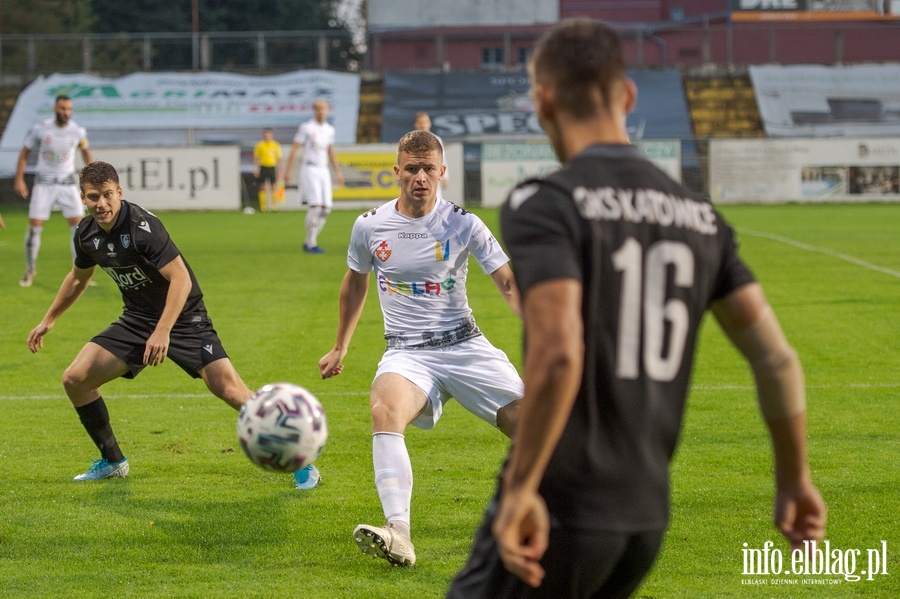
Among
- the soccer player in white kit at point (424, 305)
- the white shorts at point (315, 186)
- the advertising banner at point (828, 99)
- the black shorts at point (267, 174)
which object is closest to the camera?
the soccer player in white kit at point (424, 305)

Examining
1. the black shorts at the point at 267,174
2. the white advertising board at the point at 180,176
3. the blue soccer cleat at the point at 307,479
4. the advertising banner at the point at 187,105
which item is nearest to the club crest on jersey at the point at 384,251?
the blue soccer cleat at the point at 307,479

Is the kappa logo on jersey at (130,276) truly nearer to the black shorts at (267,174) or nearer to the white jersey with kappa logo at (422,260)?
the white jersey with kappa logo at (422,260)

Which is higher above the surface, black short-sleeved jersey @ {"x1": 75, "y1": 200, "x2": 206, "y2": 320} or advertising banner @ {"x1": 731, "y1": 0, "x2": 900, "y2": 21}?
advertising banner @ {"x1": 731, "y1": 0, "x2": 900, "y2": 21}

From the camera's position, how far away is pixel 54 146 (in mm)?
15273

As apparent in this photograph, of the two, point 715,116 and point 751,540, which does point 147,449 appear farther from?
point 715,116

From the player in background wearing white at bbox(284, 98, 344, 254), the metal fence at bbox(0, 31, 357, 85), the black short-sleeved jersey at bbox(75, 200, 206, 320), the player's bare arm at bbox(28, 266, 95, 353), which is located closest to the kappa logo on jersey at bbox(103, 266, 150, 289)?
the black short-sleeved jersey at bbox(75, 200, 206, 320)

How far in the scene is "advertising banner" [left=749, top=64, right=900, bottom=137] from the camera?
1517 inches

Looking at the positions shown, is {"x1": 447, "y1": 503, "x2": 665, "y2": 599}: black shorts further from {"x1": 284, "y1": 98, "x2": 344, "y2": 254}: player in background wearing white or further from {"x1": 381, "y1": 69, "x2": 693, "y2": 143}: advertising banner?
{"x1": 381, "y1": 69, "x2": 693, "y2": 143}: advertising banner

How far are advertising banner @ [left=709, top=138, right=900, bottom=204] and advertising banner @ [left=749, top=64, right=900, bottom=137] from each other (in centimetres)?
653

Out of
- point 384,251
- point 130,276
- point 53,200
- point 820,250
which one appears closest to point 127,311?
point 130,276

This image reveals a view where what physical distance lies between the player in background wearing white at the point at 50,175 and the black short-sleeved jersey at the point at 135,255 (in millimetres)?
9098

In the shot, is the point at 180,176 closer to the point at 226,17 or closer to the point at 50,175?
the point at 50,175

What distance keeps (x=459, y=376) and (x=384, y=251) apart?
29.5 inches

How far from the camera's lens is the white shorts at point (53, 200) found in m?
15.3
